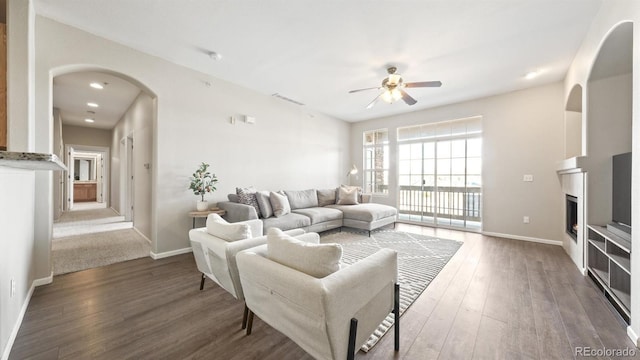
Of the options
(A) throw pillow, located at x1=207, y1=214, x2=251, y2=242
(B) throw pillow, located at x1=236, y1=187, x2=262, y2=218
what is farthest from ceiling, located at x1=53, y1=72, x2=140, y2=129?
(A) throw pillow, located at x1=207, y1=214, x2=251, y2=242

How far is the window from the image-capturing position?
653cm

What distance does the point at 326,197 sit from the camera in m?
5.43

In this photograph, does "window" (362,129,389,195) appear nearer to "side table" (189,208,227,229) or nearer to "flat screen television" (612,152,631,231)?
"flat screen television" (612,152,631,231)

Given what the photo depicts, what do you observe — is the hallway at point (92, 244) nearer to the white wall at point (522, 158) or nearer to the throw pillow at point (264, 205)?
the throw pillow at point (264, 205)

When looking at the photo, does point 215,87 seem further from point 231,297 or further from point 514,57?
point 514,57

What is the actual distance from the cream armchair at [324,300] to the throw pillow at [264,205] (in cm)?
227

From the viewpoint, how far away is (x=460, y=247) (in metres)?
3.95

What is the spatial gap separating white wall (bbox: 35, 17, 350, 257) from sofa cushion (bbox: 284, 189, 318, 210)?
0.43 meters

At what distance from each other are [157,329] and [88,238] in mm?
3789

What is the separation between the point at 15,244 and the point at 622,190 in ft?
17.3

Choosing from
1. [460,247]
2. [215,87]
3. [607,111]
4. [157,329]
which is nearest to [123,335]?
[157,329]

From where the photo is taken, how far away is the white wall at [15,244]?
146cm

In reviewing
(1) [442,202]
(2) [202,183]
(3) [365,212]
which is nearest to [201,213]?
(2) [202,183]

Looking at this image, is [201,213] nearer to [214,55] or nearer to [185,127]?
[185,127]
